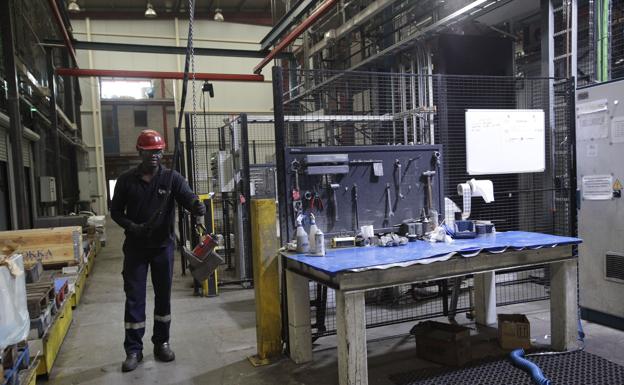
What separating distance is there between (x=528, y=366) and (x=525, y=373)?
5 cm

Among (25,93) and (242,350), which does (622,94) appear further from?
(25,93)

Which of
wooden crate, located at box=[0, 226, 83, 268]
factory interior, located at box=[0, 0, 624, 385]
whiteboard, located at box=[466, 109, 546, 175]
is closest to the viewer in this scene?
factory interior, located at box=[0, 0, 624, 385]

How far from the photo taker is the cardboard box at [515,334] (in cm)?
330

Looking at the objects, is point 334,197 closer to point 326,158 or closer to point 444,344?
point 326,158

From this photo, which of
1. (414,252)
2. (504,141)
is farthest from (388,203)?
(504,141)

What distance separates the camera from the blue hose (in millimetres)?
2718

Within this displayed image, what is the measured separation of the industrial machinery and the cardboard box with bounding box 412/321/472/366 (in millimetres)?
1424

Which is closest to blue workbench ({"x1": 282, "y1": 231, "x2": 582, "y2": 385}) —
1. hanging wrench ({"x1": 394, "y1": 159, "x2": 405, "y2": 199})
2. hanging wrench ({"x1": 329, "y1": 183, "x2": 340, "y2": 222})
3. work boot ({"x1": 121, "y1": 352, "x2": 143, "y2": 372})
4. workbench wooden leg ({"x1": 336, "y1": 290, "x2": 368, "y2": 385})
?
workbench wooden leg ({"x1": 336, "y1": 290, "x2": 368, "y2": 385})

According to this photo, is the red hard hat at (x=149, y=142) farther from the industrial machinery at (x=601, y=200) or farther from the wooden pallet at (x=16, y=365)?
the industrial machinery at (x=601, y=200)

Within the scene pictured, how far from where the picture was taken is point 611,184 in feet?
12.1

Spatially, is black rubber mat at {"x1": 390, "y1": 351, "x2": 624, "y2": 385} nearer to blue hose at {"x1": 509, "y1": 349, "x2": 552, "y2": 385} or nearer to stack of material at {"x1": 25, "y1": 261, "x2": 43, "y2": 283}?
blue hose at {"x1": 509, "y1": 349, "x2": 552, "y2": 385}

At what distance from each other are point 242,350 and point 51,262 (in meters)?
2.27

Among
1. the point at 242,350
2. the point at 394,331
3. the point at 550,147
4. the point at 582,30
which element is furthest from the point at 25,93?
the point at 582,30

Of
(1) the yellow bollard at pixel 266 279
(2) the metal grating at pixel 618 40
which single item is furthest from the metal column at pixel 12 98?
(2) the metal grating at pixel 618 40
